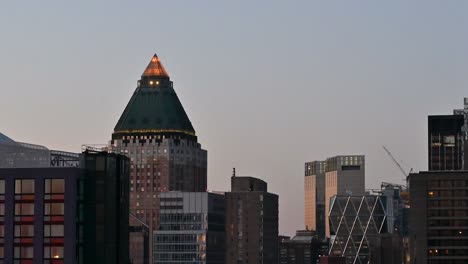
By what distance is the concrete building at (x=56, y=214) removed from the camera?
17712cm

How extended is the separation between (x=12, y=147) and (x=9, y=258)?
16.8 m

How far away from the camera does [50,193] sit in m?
178

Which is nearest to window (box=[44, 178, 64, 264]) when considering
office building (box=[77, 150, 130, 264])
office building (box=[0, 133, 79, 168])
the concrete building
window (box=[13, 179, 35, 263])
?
the concrete building

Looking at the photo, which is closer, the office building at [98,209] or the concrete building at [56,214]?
the concrete building at [56,214]

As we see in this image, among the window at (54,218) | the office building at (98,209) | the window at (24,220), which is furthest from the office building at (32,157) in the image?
the window at (24,220)

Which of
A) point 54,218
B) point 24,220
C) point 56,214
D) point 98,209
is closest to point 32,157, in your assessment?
point 24,220

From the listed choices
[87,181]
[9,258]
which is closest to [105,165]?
[87,181]

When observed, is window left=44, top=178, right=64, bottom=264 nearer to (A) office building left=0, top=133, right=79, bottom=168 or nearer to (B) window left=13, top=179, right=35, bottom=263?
(B) window left=13, top=179, right=35, bottom=263

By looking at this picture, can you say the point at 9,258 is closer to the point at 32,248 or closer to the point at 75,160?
the point at 32,248

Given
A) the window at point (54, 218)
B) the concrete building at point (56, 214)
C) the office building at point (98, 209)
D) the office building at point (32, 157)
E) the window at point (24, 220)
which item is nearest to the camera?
the concrete building at point (56, 214)

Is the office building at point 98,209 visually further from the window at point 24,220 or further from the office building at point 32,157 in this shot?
the window at point 24,220

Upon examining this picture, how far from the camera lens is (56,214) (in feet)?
584

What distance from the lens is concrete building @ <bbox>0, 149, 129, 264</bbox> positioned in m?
177

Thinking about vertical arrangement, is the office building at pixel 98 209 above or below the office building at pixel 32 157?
below
